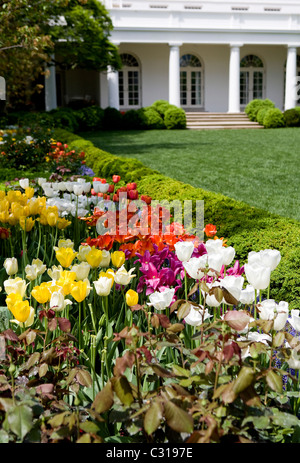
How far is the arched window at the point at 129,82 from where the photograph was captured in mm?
26500

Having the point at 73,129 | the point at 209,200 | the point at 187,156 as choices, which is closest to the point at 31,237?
the point at 209,200

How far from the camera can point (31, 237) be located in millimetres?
3713

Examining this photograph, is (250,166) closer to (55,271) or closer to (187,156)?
(187,156)

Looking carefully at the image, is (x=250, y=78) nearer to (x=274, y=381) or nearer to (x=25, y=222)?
(x=25, y=222)

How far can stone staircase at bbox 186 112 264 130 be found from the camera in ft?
71.3

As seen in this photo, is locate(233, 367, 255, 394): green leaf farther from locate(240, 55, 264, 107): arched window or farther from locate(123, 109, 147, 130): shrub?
locate(240, 55, 264, 107): arched window

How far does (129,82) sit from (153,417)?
2703cm

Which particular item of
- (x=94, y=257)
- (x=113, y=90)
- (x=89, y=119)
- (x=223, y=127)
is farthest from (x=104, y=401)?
(x=113, y=90)

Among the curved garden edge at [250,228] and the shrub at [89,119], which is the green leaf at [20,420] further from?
the shrub at [89,119]

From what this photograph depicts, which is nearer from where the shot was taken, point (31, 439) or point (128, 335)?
point (31, 439)

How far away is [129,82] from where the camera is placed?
2686 cm

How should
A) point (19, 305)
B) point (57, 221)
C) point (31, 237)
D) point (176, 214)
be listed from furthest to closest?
1. point (176, 214)
2. point (31, 237)
3. point (57, 221)
4. point (19, 305)
